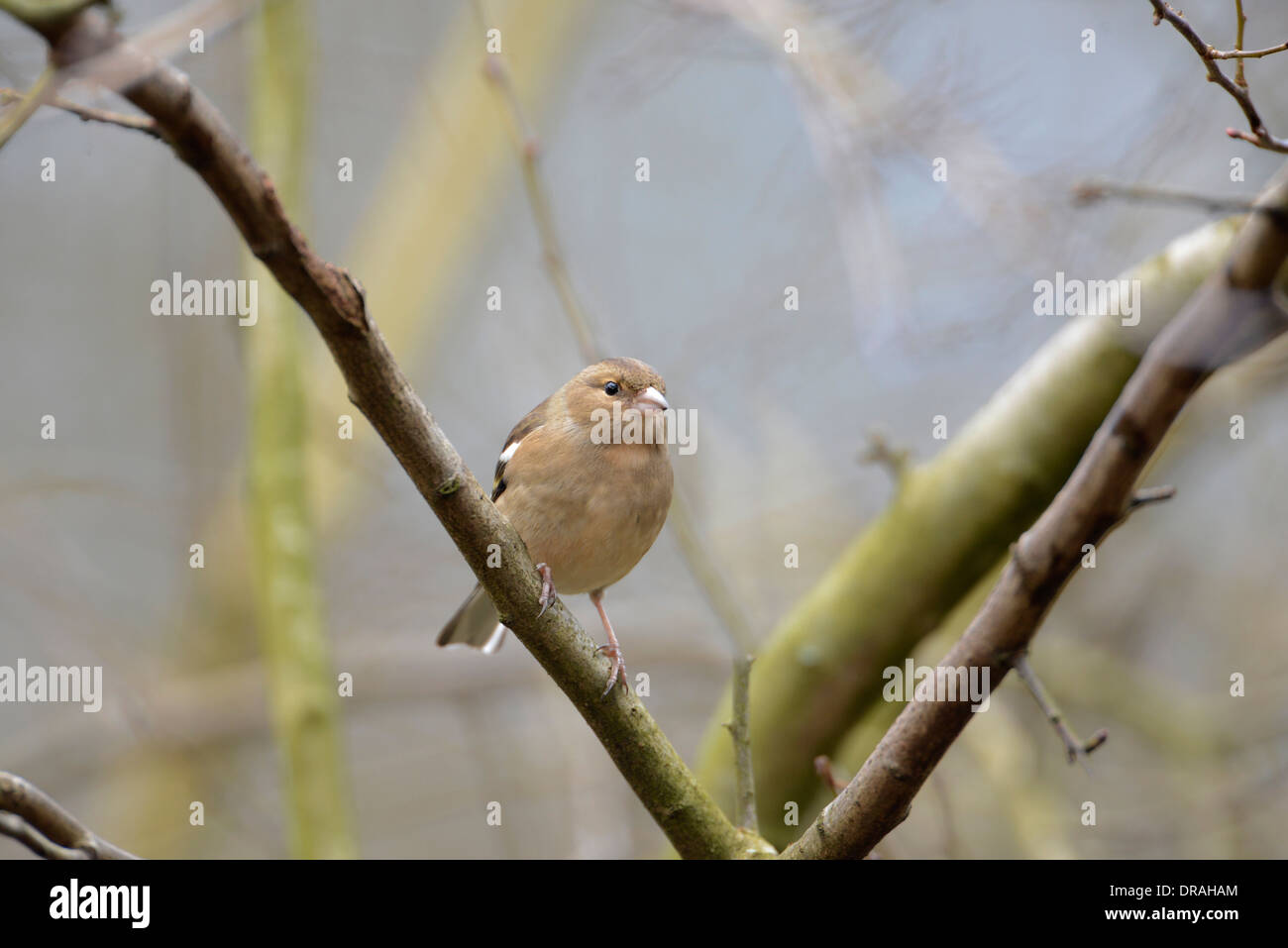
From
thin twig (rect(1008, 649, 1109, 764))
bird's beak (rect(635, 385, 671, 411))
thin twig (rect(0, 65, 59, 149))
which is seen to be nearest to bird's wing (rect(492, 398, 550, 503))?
bird's beak (rect(635, 385, 671, 411))

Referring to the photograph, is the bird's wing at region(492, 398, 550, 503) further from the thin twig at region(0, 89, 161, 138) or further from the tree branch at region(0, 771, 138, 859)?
the thin twig at region(0, 89, 161, 138)

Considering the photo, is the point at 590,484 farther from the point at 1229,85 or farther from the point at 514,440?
the point at 1229,85

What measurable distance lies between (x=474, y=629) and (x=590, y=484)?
0.97 meters

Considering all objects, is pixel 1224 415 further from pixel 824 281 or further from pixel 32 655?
pixel 32 655

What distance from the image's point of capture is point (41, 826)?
254 centimetres

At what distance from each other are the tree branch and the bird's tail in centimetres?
181

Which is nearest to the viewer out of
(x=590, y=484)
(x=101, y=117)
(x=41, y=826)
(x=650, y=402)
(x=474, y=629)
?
(x=101, y=117)

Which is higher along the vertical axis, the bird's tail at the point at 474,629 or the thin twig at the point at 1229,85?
the thin twig at the point at 1229,85

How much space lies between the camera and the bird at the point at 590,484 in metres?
3.88

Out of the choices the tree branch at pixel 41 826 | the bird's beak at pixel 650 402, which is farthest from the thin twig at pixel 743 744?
the tree branch at pixel 41 826

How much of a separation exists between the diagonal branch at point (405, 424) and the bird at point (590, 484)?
31.4 inches

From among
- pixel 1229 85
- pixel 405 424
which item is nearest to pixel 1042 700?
pixel 1229 85

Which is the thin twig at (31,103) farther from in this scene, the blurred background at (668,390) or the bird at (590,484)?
the blurred background at (668,390)

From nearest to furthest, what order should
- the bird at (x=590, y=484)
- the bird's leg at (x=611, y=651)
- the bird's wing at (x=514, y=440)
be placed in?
the bird's leg at (x=611, y=651)
the bird at (x=590, y=484)
the bird's wing at (x=514, y=440)
